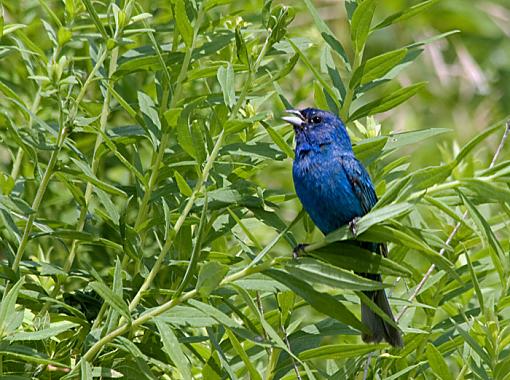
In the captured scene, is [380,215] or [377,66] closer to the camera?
[380,215]

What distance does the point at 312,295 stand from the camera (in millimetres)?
2031

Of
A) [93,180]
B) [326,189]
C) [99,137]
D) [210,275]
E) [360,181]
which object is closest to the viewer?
[210,275]


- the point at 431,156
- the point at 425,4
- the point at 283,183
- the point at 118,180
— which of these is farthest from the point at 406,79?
the point at 425,4

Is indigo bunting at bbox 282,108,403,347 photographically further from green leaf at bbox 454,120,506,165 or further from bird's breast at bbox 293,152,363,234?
green leaf at bbox 454,120,506,165

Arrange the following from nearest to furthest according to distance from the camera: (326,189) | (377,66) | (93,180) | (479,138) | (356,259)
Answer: (479,138) < (356,259) < (93,180) < (377,66) < (326,189)

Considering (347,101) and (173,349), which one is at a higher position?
(347,101)

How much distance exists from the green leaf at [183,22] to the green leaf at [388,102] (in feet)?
1.38

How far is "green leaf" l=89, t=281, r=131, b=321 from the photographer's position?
1.94m

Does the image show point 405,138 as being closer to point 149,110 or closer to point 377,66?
point 377,66

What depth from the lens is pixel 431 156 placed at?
4.93 meters

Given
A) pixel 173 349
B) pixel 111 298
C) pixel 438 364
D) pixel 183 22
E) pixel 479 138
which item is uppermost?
pixel 183 22

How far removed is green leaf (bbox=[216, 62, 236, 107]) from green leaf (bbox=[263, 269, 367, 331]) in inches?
15.0

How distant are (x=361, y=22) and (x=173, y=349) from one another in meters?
0.86

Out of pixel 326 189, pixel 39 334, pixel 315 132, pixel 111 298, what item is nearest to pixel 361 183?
pixel 326 189
